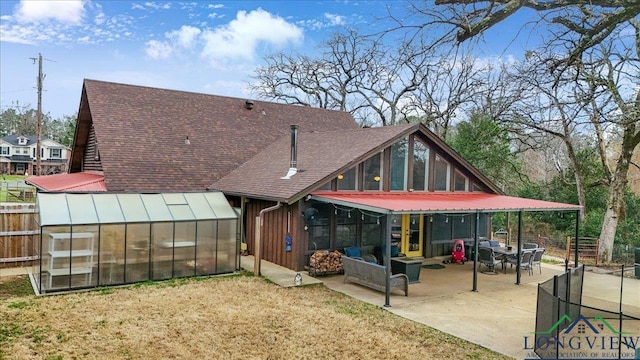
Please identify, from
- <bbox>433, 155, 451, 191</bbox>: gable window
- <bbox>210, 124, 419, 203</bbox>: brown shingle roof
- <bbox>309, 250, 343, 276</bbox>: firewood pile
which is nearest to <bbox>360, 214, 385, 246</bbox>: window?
<bbox>309, 250, 343, 276</bbox>: firewood pile

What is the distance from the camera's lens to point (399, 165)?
1420 cm

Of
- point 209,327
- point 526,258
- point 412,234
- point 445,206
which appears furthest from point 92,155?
point 526,258

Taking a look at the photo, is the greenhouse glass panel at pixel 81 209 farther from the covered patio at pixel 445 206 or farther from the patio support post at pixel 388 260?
the patio support post at pixel 388 260

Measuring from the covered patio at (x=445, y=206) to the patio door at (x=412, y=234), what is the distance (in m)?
1.01

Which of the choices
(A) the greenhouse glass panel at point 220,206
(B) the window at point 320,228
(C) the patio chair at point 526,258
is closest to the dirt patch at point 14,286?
(A) the greenhouse glass panel at point 220,206

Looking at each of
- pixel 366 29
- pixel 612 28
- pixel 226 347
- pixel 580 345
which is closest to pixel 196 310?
pixel 226 347

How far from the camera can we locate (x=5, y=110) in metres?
73.7

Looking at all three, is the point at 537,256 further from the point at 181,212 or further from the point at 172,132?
the point at 172,132

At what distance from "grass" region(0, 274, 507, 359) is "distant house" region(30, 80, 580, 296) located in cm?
182

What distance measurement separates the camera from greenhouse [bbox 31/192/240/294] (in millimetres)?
9773

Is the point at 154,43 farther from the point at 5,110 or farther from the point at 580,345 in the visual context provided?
the point at 5,110

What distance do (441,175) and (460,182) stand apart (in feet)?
3.42

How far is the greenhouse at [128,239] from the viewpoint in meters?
9.77

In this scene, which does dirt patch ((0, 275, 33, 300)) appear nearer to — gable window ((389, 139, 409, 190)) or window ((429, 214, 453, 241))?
gable window ((389, 139, 409, 190))
